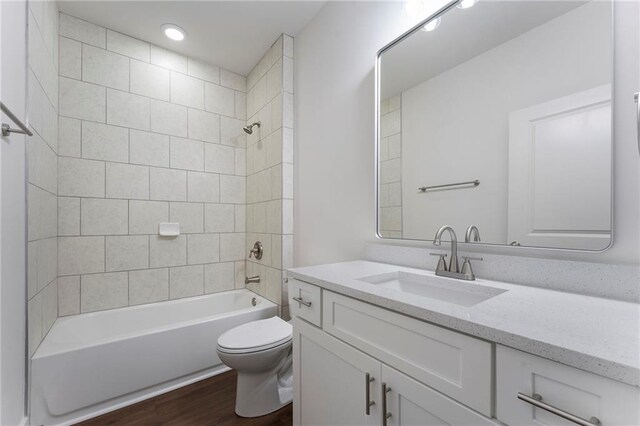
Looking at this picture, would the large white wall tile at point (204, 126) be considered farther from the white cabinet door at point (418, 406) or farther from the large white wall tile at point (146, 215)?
the white cabinet door at point (418, 406)

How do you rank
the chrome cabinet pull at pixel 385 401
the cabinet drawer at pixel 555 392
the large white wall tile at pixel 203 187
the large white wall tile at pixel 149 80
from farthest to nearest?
the large white wall tile at pixel 203 187 → the large white wall tile at pixel 149 80 → the chrome cabinet pull at pixel 385 401 → the cabinet drawer at pixel 555 392

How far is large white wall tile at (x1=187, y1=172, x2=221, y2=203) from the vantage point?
253 centimetres

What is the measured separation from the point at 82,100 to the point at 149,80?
52 cm

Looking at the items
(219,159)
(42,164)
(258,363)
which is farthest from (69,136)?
(258,363)

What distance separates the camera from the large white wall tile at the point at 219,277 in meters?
2.60

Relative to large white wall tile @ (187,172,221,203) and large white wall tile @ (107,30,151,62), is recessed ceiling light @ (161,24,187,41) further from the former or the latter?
large white wall tile @ (187,172,221,203)

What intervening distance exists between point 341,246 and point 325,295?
2.35 ft

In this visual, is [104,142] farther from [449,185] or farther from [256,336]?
[449,185]

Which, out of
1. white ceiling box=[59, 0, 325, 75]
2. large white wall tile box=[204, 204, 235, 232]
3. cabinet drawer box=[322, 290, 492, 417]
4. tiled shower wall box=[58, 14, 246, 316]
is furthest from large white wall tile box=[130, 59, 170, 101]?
cabinet drawer box=[322, 290, 492, 417]

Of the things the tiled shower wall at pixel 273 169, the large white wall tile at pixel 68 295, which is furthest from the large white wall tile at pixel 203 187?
the large white wall tile at pixel 68 295

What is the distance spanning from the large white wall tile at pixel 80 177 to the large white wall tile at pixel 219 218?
816 millimetres

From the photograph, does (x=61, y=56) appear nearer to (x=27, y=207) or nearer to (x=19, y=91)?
(x=19, y=91)

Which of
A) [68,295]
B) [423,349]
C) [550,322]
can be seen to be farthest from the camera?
[68,295]

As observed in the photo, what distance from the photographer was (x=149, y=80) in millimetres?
2340
